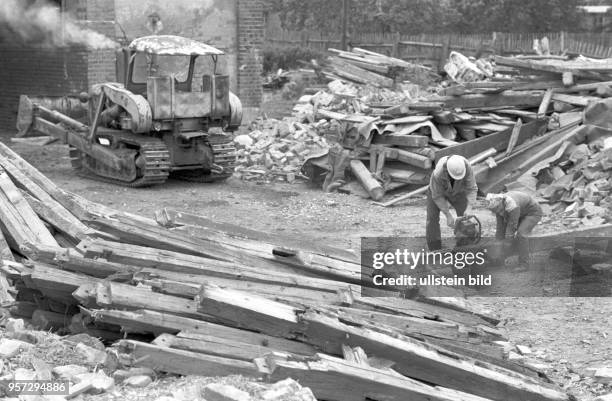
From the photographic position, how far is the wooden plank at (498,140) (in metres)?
16.0

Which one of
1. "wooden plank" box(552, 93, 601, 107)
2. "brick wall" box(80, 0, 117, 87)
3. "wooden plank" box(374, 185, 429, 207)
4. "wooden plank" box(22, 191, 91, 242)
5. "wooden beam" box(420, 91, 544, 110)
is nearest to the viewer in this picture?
"wooden plank" box(22, 191, 91, 242)

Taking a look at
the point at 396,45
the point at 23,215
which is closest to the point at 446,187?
the point at 23,215

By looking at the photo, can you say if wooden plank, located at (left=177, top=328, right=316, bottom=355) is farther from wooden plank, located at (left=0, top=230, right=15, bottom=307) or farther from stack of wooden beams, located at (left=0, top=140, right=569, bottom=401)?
wooden plank, located at (left=0, top=230, right=15, bottom=307)

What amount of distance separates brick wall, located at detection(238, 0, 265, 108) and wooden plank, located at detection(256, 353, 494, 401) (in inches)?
657

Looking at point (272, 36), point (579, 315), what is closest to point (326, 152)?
point (579, 315)

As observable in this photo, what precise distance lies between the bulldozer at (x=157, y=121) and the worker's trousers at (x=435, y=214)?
6366mm

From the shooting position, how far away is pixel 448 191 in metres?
10.7

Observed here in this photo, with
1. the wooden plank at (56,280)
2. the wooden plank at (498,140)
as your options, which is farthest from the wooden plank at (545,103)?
the wooden plank at (56,280)

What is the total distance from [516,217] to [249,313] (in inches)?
179

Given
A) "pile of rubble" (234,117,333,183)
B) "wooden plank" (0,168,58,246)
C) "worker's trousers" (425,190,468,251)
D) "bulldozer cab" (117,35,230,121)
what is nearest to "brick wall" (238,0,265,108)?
"pile of rubble" (234,117,333,183)

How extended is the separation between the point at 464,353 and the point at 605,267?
3.54 metres

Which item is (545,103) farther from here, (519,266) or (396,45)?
(396,45)

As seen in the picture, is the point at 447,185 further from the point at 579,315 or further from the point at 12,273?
the point at 12,273

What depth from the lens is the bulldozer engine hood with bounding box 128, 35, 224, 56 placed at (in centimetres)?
1608
